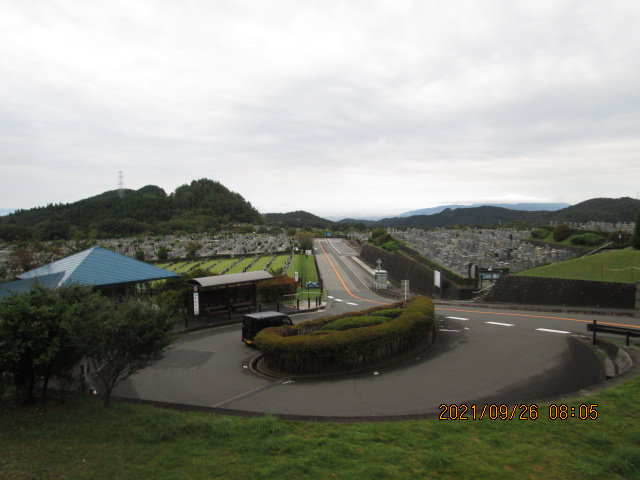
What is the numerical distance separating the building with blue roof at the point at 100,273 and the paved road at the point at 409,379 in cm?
463

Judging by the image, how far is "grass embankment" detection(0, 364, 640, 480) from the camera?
491 centimetres

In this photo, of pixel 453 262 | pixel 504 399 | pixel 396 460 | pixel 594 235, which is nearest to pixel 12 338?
pixel 396 460

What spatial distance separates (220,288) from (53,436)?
543 inches

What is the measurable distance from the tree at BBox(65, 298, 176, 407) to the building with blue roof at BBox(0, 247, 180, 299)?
367 inches

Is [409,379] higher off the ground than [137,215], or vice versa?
[137,215]

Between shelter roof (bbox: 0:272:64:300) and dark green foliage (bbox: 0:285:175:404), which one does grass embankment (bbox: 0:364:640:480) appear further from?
shelter roof (bbox: 0:272:64:300)

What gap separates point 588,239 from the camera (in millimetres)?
33938

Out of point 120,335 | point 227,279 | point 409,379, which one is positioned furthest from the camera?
point 227,279

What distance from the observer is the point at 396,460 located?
203 inches

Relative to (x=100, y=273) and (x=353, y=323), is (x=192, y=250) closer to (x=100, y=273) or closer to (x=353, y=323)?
(x=100, y=273)

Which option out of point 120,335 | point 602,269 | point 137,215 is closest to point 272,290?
point 120,335

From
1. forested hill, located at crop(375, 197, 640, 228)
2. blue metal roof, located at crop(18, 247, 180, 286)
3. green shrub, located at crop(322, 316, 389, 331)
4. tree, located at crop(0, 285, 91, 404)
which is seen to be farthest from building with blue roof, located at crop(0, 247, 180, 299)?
forested hill, located at crop(375, 197, 640, 228)

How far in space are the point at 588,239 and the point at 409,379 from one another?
32585 millimetres

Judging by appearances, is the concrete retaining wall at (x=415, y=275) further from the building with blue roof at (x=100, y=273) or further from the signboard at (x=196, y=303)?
the building with blue roof at (x=100, y=273)
